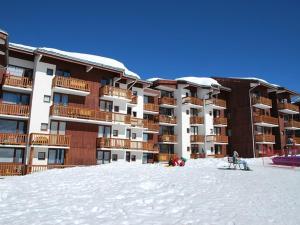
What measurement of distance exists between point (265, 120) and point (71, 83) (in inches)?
1123

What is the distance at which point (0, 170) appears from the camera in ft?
74.6

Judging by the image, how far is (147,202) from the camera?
10328 mm

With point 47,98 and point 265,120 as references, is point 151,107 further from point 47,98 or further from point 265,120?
point 265,120

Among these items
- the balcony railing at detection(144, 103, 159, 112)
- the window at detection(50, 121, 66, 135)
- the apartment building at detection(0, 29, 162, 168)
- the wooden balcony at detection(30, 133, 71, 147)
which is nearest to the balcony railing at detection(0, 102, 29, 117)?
the apartment building at detection(0, 29, 162, 168)

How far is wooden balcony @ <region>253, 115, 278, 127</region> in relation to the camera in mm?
41094

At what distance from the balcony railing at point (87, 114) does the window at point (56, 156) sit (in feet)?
10.7

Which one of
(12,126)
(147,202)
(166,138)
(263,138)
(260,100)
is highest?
(260,100)

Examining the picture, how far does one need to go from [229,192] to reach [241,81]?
33.2 metres

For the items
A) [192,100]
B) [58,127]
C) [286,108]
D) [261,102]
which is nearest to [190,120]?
[192,100]

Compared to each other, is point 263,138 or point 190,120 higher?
point 190,120

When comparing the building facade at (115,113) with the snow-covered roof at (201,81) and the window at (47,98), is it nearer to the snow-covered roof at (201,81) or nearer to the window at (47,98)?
the window at (47,98)

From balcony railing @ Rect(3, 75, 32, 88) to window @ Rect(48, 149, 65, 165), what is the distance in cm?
613

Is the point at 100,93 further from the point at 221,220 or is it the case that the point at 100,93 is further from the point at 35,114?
the point at 221,220

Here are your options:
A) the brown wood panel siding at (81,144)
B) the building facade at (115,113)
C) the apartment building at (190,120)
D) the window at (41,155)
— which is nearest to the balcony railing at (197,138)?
the apartment building at (190,120)
